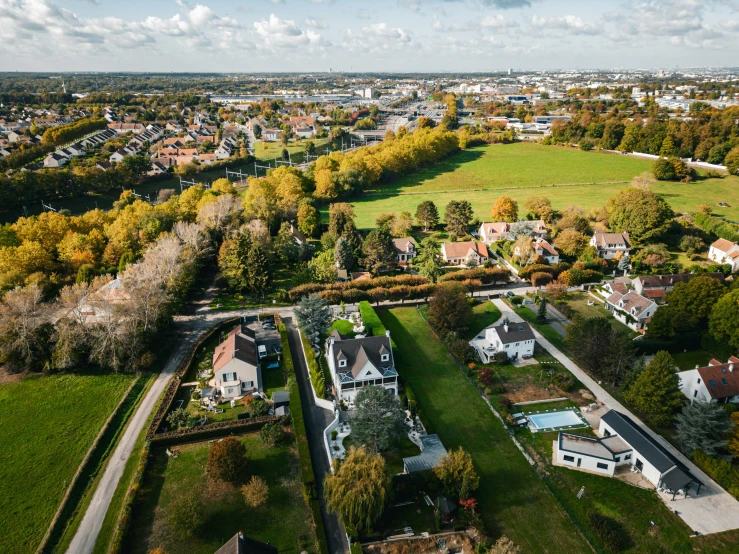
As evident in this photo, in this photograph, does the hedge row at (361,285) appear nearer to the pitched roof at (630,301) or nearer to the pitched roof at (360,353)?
the pitched roof at (360,353)

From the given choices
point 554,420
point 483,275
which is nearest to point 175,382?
point 554,420

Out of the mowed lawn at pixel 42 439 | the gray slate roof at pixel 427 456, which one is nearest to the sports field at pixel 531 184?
the gray slate roof at pixel 427 456

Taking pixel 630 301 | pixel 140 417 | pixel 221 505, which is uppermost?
pixel 630 301

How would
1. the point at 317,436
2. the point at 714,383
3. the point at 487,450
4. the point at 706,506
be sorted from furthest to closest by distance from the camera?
the point at 714,383
the point at 317,436
the point at 487,450
the point at 706,506

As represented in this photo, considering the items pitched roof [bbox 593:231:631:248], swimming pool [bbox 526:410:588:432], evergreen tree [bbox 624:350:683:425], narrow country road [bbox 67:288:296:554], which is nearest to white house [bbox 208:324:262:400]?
narrow country road [bbox 67:288:296:554]

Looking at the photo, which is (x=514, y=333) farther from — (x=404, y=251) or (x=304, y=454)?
(x=404, y=251)

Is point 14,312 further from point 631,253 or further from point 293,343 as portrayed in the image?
point 631,253
